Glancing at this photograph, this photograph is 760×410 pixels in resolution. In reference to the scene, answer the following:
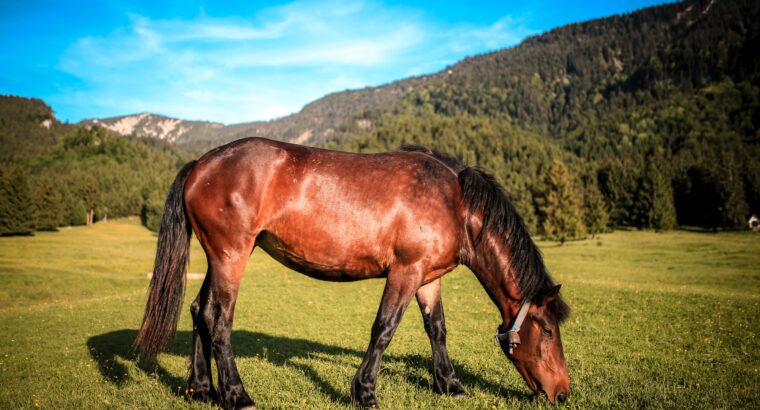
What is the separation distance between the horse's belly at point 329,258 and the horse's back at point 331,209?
11mm

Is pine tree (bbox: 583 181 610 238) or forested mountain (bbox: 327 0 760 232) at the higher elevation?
forested mountain (bbox: 327 0 760 232)

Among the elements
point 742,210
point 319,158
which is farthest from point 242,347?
point 742,210

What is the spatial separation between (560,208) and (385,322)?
52.7 meters

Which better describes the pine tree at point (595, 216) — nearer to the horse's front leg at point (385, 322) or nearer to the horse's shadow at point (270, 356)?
the horse's shadow at point (270, 356)

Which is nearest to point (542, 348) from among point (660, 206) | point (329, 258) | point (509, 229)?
point (509, 229)

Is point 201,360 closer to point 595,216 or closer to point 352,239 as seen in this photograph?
point 352,239

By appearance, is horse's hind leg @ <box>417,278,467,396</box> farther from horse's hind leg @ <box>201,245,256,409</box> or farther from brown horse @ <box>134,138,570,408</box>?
horse's hind leg @ <box>201,245,256,409</box>

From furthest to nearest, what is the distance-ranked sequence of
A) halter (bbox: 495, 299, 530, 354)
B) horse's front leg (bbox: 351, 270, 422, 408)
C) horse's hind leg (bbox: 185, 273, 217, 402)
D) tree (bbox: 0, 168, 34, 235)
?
tree (bbox: 0, 168, 34, 235), horse's hind leg (bbox: 185, 273, 217, 402), halter (bbox: 495, 299, 530, 354), horse's front leg (bbox: 351, 270, 422, 408)

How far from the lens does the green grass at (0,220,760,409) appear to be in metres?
5.16

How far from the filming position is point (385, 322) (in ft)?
14.7

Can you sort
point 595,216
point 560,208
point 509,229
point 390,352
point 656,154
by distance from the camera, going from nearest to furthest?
1. point 509,229
2. point 390,352
3. point 560,208
4. point 595,216
5. point 656,154

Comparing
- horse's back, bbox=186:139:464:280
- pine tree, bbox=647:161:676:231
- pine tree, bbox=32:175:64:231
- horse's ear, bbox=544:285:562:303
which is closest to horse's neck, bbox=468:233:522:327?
horse's ear, bbox=544:285:562:303

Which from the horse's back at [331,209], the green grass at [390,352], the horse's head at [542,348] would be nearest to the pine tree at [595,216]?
the green grass at [390,352]

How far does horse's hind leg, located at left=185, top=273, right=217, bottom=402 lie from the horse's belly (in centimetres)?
113
